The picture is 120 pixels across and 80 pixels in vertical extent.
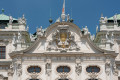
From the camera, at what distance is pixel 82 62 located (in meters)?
47.9

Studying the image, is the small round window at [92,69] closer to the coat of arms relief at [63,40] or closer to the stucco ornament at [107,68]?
the stucco ornament at [107,68]

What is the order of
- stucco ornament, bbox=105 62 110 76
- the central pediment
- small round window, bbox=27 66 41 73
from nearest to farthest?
stucco ornament, bbox=105 62 110 76, small round window, bbox=27 66 41 73, the central pediment

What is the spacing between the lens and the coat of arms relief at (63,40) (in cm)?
4844

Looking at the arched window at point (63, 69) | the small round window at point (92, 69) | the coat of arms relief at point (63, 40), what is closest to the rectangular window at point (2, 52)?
the coat of arms relief at point (63, 40)

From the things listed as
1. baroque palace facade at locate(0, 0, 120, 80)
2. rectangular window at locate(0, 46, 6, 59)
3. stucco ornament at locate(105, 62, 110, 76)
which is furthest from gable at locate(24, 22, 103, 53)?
rectangular window at locate(0, 46, 6, 59)

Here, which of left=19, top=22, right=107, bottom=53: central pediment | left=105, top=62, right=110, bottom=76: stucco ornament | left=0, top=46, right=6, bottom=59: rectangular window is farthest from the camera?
left=0, top=46, right=6, bottom=59: rectangular window

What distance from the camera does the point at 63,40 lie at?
48.8 meters

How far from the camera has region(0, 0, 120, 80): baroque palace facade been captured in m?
47.4

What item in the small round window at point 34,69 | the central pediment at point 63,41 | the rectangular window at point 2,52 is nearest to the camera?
the small round window at point 34,69

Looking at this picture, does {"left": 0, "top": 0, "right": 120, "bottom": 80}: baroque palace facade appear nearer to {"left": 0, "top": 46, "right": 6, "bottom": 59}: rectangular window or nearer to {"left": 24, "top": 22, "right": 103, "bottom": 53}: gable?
{"left": 24, "top": 22, "right": 103, "bottom": 53}: gable

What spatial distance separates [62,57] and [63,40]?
213cm

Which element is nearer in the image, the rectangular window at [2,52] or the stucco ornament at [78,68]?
the stucco ornament at [78,68]

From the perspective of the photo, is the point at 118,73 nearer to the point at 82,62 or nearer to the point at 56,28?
the point at 82,62

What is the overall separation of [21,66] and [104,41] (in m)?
Result: 11.2
